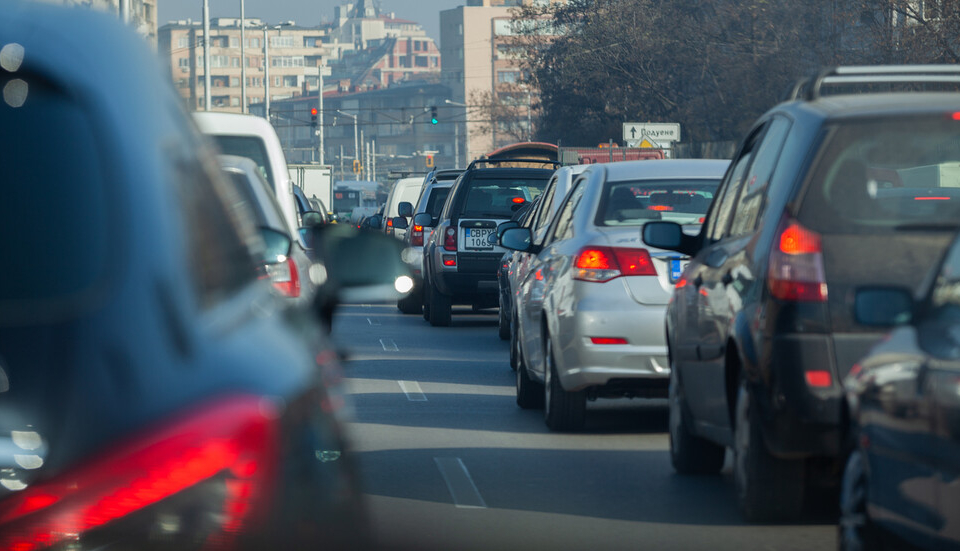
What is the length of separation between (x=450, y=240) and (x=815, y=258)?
13672 millimetres

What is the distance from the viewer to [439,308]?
20.0 meters

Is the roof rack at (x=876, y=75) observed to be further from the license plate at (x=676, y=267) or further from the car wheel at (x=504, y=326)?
the car wheel at (x=504, y=326)

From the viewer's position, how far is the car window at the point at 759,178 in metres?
6.57

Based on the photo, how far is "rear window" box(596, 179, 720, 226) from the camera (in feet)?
33.2

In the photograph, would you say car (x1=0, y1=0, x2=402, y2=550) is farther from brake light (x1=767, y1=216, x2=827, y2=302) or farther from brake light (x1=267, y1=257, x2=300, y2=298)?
brake light (x1=267, y1=257, x2=300, y2=298)

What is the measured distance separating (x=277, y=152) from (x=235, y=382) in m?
10.0

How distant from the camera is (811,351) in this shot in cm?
587

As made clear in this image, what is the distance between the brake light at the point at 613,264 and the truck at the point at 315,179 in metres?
51.7

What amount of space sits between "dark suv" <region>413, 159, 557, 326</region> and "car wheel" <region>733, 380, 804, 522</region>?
506 inches

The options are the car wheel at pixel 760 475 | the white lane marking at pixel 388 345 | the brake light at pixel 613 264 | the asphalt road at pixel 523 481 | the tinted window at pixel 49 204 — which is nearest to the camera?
the tinted window at pixel 49 204

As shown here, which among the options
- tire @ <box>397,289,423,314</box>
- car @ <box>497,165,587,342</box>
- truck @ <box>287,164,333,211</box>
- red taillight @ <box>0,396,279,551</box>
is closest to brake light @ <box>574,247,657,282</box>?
car @ <box>497,165,587,342</box>

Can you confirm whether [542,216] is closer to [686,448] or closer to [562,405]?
[562,405]

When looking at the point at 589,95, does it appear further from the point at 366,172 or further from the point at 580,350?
the point at 366,172

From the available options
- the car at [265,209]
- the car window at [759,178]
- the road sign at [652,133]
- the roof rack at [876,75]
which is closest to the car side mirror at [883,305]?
the car window at [759,178]
